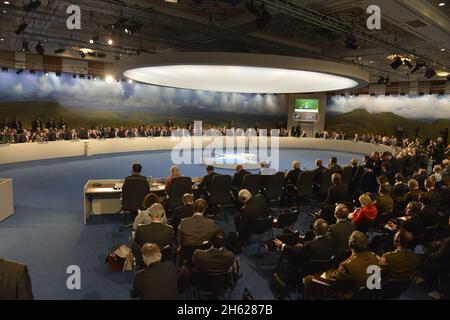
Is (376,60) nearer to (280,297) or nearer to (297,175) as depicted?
(297,175)

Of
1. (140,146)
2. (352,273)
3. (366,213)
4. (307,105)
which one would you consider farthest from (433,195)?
(307,105)

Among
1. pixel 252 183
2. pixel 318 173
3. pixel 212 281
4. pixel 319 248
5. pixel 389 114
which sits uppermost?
pixel 389 114

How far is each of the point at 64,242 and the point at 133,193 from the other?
140 cm

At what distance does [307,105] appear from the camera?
24.8m

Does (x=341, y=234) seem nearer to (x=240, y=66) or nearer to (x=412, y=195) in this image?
(x=412, y=195)

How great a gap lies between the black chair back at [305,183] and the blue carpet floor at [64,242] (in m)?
0.57

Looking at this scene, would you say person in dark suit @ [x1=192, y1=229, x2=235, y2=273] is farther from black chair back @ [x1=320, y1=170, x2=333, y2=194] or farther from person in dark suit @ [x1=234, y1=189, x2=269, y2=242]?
black chair back @ [x1=320, y1=170, x2=333, y2=194]

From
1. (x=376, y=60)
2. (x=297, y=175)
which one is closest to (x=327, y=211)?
(x=297, y=175)

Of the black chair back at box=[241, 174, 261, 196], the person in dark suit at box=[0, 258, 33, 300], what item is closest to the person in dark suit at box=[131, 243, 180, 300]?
the person in dark suit at box=[0, 258, 33, 300]

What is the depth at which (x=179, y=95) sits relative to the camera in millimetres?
22484

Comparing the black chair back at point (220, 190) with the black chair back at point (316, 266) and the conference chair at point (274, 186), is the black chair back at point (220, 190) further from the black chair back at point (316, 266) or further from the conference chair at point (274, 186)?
the black chair back at point (316, 266)

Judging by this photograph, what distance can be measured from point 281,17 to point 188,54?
5.33m

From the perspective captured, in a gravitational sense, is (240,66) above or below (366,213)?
above

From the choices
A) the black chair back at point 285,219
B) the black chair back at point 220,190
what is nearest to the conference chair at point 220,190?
the black chair back at point 220,190
